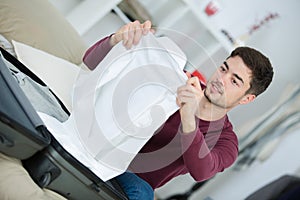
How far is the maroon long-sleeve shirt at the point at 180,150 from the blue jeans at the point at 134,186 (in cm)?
3

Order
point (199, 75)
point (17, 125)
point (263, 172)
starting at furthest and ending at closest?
point (263, 172), point (199, 75), point (17, 125)

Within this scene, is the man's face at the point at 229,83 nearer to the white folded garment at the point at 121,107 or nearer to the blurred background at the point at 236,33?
the white folded garment at the point at 121,107

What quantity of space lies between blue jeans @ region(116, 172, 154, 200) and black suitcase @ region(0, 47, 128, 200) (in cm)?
11

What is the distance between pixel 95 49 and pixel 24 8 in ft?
1.98

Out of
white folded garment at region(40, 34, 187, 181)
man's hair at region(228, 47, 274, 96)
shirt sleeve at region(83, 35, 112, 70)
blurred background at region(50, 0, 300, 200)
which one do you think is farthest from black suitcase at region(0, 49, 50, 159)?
blurred background at region(50, 0, 300, 200)

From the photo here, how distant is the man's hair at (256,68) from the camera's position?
48.8 inches

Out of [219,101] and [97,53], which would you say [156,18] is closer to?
[97,53]

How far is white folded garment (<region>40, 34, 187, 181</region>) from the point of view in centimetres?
122

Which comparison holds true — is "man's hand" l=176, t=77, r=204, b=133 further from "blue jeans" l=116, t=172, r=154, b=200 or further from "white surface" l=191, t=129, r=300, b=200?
"white surface" l=191, t=129, r=300, b=200

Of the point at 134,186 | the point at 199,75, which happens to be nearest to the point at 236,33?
the point at 199,75

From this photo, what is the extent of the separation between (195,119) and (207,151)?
3.9 inches

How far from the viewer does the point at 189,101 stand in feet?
3.81

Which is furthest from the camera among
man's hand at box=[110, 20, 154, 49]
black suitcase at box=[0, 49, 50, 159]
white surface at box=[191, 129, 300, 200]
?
white surface at box=[191, 129, 300, 200]

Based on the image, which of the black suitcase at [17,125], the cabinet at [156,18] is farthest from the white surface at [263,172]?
the black suitcase at [17,125]
